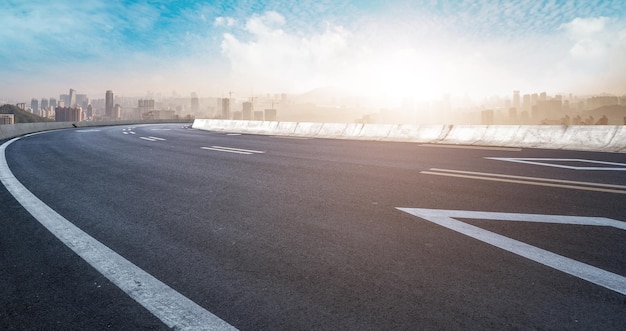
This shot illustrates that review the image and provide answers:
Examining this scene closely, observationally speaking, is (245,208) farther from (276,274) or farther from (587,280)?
(587,280)

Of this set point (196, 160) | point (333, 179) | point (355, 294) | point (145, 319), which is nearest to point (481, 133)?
point (333, 179)

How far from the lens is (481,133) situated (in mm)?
13211

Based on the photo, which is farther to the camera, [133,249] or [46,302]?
[133,249]

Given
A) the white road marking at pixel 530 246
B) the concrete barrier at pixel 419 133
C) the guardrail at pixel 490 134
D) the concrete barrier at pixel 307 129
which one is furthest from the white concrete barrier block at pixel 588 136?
the concrete barrier at pixel 307 129

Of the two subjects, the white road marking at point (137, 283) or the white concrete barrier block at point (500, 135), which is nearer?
the white road marking at point (137, 283)

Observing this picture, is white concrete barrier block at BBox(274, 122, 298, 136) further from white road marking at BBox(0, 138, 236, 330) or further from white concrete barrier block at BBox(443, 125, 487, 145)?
white road marking at BBox(0, 138, 236, 330)

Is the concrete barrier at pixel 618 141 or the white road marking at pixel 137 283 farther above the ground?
the concrete barrier at pixel 618 141

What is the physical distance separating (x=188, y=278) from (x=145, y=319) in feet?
1.67

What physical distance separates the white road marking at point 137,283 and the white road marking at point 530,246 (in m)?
2.40

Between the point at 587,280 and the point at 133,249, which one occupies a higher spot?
the point at 587,280

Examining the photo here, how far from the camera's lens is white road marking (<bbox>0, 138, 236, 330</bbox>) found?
1946 mm

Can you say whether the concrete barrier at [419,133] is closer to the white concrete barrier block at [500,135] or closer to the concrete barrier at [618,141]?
the white concrete barrier block at [500,135]

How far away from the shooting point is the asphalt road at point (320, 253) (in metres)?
2.02

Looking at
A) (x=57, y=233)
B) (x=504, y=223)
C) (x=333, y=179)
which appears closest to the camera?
(x=57, y=233)
